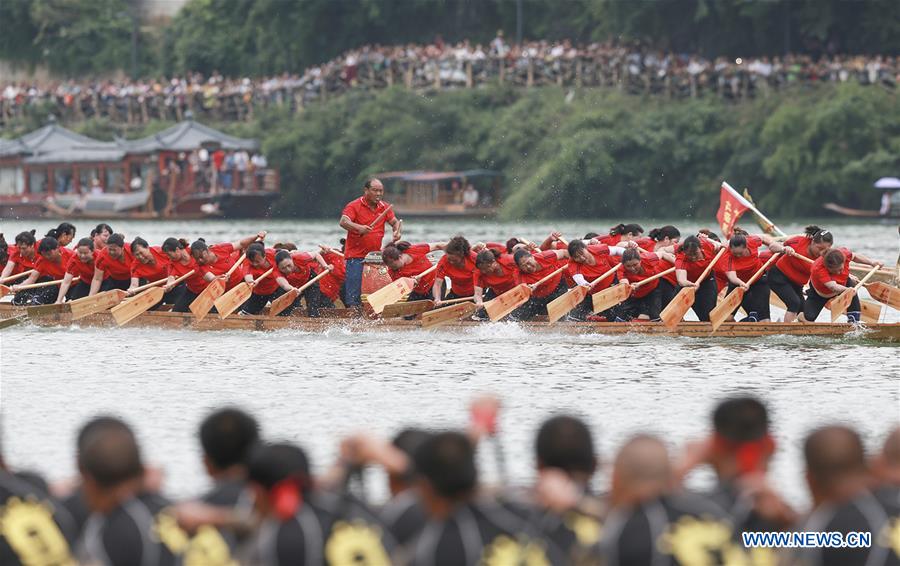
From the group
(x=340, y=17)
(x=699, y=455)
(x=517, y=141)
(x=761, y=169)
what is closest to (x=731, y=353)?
(x=699, y=455)

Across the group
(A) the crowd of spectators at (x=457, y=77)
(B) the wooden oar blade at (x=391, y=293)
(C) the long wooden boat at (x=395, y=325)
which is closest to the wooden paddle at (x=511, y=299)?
(C) the long wooden boat at (x=395, y=325)

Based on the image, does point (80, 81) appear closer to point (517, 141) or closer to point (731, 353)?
point (517, 141)

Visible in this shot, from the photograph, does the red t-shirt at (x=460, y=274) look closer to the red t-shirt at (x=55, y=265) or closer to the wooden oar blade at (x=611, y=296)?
the wooden oar blade at (x=611, y=296)

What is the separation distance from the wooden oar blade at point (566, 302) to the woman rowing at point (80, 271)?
5025 mm

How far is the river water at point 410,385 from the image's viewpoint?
39.2ft

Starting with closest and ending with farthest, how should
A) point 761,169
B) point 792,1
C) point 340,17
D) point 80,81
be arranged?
point 761,169, point 792,1, point 340,17, point 80,81

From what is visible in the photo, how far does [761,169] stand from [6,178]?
26.2 m

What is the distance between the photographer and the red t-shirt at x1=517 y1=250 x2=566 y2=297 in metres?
16.4

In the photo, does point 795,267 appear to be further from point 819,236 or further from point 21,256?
point 21,256

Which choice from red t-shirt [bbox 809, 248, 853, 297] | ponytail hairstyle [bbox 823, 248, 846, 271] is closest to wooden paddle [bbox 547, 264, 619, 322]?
red t-shirt [bbox 809, 248, 853, 297]

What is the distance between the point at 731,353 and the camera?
632 inches

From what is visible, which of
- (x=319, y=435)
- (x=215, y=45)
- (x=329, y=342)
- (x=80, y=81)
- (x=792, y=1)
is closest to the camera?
(x=319, y=435)

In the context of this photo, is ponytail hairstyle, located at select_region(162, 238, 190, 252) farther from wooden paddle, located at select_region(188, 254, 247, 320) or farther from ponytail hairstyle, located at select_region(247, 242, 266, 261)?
ponytail hairstyle, located at select_region(247, 242, 266, 261)

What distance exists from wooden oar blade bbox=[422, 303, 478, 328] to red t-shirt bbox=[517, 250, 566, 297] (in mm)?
575
